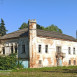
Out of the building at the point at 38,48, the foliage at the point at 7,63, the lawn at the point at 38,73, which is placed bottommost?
the lawn at the point at 38,73

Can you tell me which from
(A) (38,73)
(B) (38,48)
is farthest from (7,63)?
(A) (38,73)

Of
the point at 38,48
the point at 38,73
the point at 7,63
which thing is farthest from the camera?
the point at 38,48

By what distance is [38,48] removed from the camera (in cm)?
3222

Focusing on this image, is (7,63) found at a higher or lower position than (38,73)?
higher

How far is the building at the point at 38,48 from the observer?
101 ft

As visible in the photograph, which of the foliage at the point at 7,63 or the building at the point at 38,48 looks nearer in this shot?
the foliage at the point at 7,63

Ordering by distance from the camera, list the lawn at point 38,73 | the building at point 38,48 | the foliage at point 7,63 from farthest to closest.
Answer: the building at point 38,48 → the foliage at point 7,63 → the lawn at point 38,73

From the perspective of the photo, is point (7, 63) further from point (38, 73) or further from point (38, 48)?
point (38, 73)

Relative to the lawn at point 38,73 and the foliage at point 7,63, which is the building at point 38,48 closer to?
the foliage at point 7,63

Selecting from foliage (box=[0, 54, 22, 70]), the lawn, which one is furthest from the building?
the lawn

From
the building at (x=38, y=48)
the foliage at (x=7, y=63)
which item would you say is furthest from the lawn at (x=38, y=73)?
the building at (x=38, y=48)

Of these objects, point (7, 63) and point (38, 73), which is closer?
point (38, 73)

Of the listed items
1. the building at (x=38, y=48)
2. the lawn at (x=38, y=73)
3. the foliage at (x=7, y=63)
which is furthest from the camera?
Result: the building at (x=38, y=48)

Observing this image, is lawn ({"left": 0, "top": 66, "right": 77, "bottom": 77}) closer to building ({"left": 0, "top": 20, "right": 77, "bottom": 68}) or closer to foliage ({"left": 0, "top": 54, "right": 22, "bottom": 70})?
foliage ({"left": 0, "top": 54, "right": 22, "bottom": 70})
